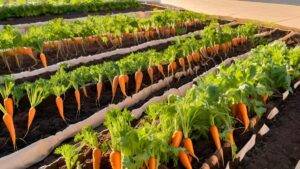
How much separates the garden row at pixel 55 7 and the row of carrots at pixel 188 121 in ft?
22.3

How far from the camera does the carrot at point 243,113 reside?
197 inches

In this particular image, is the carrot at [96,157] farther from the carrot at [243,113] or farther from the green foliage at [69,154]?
the carrot at [243,113]

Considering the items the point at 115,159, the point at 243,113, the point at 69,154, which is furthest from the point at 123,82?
the point at 115,159

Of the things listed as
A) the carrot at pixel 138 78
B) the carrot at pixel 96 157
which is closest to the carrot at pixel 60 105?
the carrot at pixel 138 78

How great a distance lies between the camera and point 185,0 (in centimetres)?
1708

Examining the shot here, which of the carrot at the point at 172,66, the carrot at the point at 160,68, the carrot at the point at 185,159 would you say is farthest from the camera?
the carrot at the point at 172,66

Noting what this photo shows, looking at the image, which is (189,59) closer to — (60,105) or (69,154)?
(60,105)

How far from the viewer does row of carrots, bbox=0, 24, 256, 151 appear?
17.5 ft

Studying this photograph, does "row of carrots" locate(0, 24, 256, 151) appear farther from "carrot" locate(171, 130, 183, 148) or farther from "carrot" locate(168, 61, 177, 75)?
"carrot" locate(171, 130, 183, 148)

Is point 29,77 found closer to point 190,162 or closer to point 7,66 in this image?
point 7,66

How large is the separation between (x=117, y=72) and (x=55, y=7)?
21.6 ft

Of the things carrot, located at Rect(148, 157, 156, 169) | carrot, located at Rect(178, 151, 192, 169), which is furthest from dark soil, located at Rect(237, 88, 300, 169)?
carrot, located at Rect(148, 157, 156, 169)

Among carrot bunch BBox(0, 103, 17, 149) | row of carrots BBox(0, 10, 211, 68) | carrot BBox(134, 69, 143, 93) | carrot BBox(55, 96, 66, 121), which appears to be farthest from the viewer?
row of carrots BBox(0, 10, 211, 68)

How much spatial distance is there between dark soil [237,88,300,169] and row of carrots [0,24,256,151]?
1.65 m
